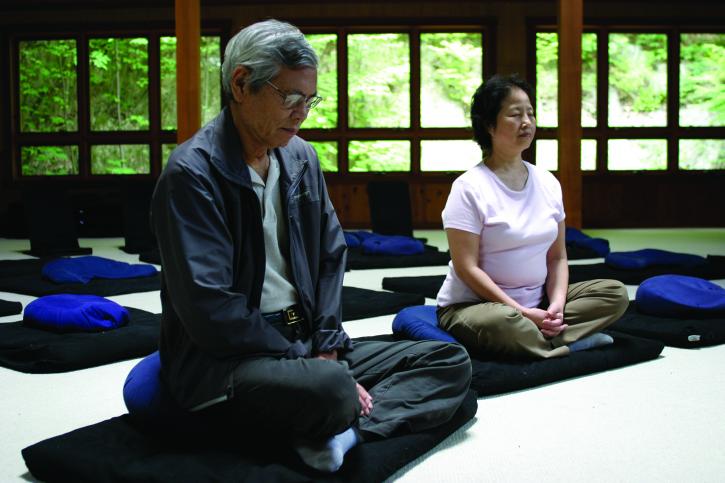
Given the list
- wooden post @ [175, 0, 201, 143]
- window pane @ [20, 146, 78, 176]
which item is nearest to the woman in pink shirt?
wooden post @ [175, 0, 201, 143]

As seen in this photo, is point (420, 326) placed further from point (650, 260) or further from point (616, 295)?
point (650, 260)

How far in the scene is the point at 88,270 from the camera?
5719 millimetres

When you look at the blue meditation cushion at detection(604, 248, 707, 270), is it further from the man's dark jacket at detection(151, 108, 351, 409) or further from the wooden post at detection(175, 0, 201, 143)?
the man's dark jacket at detection(151, 108, 351, 409)

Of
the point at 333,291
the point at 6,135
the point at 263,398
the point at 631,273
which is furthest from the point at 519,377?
the point at 6,135

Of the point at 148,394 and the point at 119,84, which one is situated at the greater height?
the point at 119,84

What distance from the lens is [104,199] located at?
1054 centimetres

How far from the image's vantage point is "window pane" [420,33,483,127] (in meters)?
10.8

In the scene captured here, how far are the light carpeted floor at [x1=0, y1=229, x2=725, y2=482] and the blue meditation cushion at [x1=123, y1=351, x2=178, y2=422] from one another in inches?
11.9

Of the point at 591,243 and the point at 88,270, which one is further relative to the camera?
the point at 591,243

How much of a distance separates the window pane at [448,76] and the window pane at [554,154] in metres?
0.93

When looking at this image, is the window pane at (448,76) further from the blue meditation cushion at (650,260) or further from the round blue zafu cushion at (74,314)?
the round blue zafu cushion at (74,314)

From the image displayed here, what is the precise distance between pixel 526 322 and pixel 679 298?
4.12ft

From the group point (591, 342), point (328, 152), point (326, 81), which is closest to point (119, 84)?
point (326, 81)

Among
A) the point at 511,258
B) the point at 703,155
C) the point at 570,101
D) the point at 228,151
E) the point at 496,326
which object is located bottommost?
the point at 496,326
